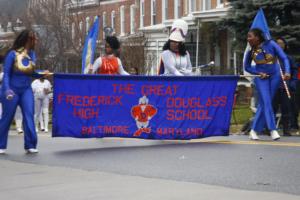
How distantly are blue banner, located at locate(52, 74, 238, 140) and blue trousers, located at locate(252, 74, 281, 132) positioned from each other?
433 millimetres

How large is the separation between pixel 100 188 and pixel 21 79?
3660mm

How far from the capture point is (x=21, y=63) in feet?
37.3

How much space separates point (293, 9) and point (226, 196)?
16.3 metres

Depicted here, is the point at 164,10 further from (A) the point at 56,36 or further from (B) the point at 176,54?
(B) the point at 176,54

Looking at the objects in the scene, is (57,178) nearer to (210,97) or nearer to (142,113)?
(142,113)

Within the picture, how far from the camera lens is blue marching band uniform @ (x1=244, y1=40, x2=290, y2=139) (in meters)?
12.5

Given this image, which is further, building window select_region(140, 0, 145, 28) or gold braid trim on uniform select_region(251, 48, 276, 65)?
building window select_region(140, 0, 145, 28)

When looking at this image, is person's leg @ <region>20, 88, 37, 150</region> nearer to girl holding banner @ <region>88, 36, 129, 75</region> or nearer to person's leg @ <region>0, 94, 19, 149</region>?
person's leg @ <region>0, 94, 19, 149</region>

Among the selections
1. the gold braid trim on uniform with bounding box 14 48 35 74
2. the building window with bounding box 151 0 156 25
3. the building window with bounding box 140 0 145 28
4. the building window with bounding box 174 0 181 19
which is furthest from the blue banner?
the building window with bounding box 140 0 145 28

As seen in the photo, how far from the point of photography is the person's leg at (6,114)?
37.7 ft

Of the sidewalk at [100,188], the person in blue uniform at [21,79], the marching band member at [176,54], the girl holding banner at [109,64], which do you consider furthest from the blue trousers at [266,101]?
the sidewalk at [100,188]

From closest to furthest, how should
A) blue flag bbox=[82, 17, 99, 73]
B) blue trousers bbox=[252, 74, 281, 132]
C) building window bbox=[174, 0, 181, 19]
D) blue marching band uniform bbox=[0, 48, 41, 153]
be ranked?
1. blue marching band uniform bbox=[0, 48, 41, 153]
2. blue trousers bbox=[252, 74, 281, 132]
3. blue flag bbox=[82, 17, 99, 73]
4. building window bbox=[174, 0, 181, 19]

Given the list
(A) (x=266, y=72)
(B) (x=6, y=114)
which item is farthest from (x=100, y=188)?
(A) (x=266, y=72)

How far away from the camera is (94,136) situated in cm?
1212
